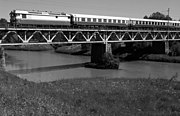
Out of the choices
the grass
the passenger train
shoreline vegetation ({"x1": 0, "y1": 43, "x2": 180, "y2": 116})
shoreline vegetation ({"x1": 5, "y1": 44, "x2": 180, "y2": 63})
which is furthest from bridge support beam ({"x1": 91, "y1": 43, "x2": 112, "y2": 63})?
the grass

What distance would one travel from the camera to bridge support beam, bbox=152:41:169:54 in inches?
2847

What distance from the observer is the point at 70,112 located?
920 centimetres

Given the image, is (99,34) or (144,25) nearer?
(99,34)

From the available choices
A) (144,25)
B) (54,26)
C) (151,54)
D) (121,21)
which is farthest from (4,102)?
(151,54)

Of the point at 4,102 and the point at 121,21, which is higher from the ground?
the point at 121,21

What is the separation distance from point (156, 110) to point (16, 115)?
21.3 feet

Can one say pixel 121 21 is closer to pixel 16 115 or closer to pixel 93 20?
pixel 93 20

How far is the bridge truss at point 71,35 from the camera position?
43.3m

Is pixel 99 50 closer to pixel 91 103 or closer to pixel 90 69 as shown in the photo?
pixel 90 69

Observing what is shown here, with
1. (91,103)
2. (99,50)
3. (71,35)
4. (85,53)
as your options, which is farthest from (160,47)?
(91,103)

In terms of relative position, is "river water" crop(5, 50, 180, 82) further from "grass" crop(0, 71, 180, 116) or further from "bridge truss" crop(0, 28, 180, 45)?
"grass" crop(0, 71, 180, 116)

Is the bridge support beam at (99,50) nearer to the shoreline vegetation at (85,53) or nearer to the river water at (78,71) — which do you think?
the river water at (78,71)

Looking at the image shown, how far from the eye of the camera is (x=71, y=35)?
194 feet

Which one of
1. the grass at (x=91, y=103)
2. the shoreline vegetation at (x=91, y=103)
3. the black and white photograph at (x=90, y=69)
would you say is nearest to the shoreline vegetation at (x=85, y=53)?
the black and white photograph at (x=90, y=69)
